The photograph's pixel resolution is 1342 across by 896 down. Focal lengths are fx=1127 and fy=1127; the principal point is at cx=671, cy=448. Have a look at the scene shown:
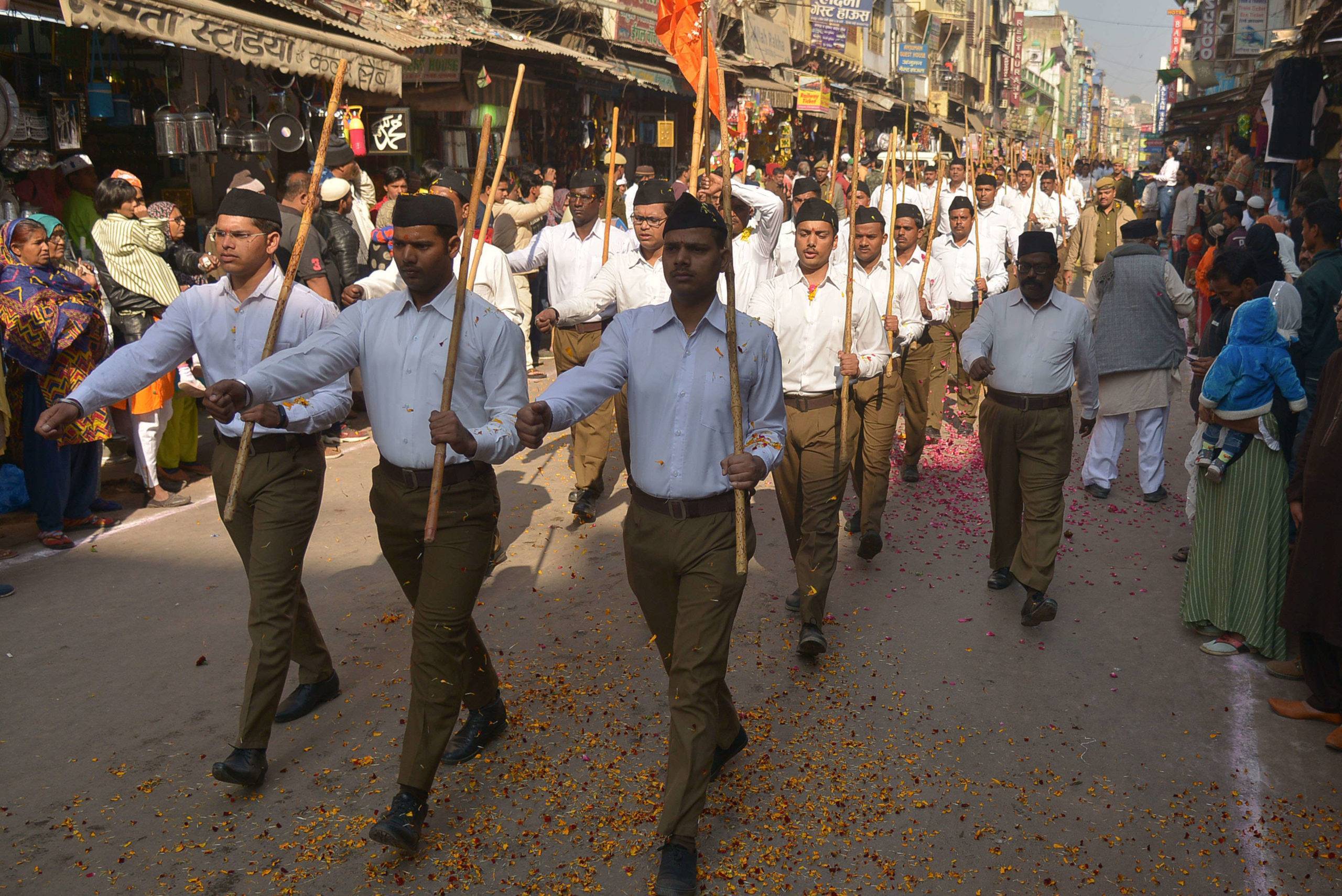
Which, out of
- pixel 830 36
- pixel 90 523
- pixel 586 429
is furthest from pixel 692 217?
pixel 830 36

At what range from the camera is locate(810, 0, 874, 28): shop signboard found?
30.1 meters

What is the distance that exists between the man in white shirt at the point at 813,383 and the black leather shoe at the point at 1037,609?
3.55ft

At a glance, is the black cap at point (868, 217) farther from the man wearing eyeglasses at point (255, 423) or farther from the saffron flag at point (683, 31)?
the man wearing eyeglasses at point (255, 423)

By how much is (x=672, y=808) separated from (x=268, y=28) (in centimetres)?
827

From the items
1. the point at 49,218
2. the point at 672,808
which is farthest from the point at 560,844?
the point at 49,218

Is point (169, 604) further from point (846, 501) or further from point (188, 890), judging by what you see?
point (846, 501)

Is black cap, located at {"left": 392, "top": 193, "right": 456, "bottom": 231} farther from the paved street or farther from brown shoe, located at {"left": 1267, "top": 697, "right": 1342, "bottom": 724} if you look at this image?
brown shoe, located at {"left": 1267, "top": 697, "right": 1342, "bottom": 724}

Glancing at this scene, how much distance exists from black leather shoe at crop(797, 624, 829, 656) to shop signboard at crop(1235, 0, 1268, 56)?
25.4 meters

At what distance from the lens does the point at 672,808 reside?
3.71m

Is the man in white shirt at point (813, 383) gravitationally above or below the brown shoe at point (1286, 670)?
above

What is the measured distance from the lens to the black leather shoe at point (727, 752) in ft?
14.5

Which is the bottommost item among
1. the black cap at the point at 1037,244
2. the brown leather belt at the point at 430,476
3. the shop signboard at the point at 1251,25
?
the brown leather belt at the point at 430,476

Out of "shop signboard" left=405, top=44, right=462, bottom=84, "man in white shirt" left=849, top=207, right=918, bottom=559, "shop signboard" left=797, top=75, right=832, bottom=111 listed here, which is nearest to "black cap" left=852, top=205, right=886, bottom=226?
"man in white shirt" left=849, top=207, right=918, bottom=559

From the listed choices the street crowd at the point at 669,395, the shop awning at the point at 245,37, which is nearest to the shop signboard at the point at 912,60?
the street crowd at the point at 669,395
